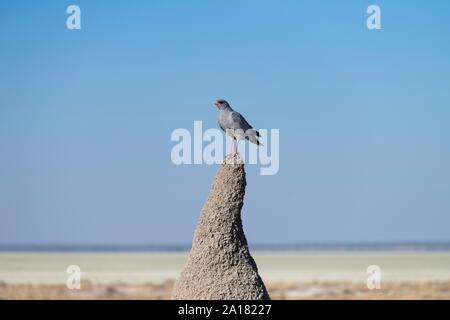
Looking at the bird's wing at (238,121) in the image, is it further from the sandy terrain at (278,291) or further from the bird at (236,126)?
the sandy terrain at (278,291)

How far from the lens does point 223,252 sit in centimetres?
1385

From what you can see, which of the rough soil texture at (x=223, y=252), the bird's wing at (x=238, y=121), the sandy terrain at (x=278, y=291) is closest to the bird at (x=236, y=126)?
the bird's wing at (x=238, y=121)

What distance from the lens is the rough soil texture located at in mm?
13711

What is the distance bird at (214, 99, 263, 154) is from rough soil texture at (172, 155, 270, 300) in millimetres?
379

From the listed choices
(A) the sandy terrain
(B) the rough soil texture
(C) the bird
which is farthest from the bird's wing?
(A) the sandy terrain

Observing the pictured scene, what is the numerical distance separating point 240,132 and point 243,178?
29.8 inches

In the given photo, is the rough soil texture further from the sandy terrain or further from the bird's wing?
the sandy terrain

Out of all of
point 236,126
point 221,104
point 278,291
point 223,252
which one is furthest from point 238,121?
point 278,291

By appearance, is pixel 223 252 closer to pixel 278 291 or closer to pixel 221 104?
pixel 221 104

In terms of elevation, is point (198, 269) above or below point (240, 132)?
below

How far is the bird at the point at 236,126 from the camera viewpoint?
1414 centimetres
